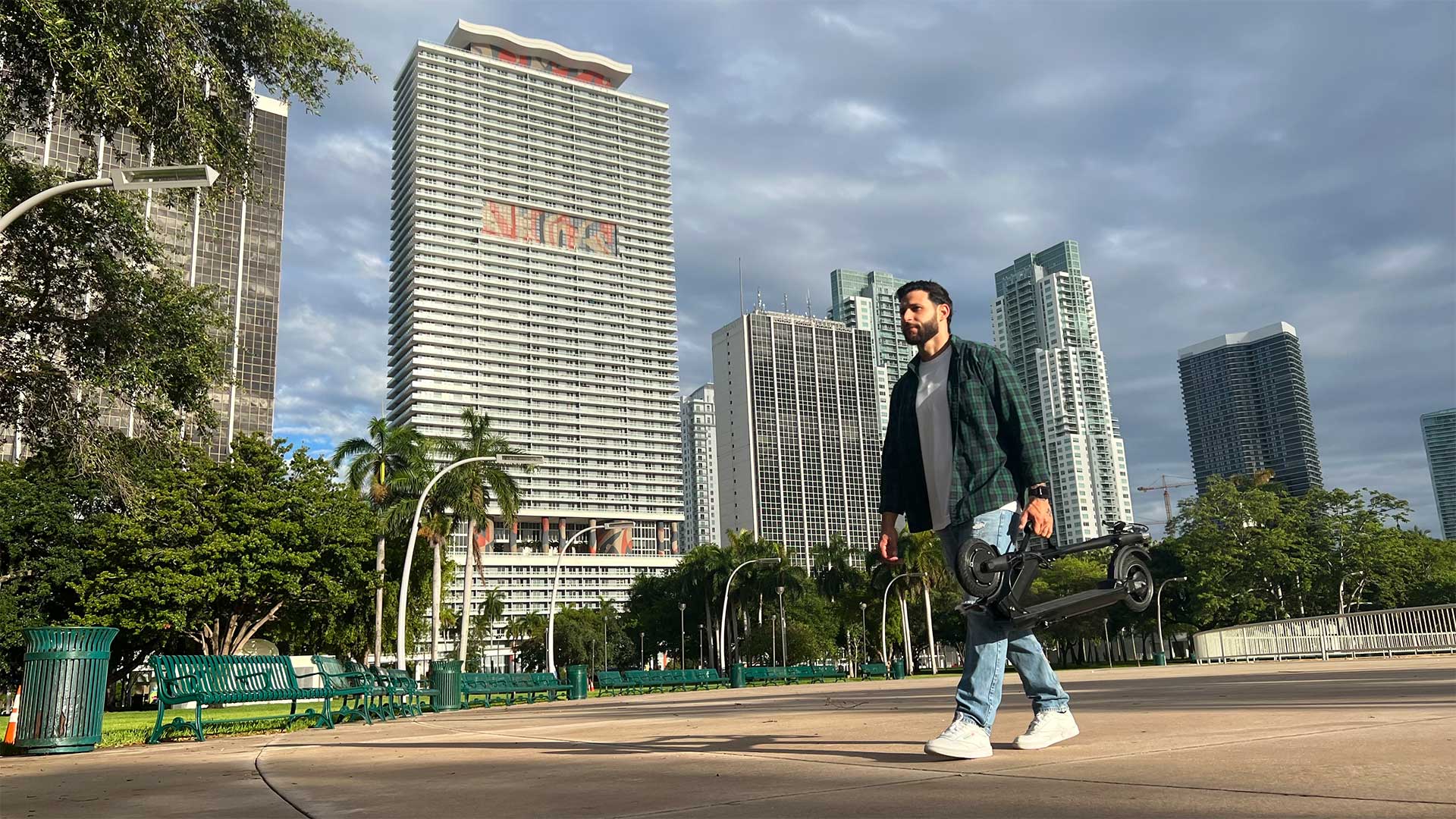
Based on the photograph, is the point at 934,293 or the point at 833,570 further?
the point at 833,570

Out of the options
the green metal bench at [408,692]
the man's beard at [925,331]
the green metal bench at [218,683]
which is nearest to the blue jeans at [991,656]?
the man's beard at [925,331]

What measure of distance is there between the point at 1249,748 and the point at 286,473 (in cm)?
3640

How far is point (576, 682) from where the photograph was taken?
91.5 ft

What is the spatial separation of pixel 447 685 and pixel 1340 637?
27711mm

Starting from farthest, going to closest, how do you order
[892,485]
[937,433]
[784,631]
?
[784,631] → [892,485] → [937,433]

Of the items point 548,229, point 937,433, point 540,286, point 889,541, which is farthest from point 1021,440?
point 548,229

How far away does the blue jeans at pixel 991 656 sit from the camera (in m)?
4.94

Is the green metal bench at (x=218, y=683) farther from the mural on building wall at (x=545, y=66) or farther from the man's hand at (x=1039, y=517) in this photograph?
the mural on building wall at (x=545, y=66)

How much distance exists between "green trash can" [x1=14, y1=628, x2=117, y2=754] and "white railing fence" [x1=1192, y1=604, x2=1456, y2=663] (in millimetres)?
31054

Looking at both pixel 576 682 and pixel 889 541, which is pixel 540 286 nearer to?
pixel 576 682

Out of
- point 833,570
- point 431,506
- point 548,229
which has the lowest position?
point 833,570

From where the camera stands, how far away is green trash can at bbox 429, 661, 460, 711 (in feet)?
63.5

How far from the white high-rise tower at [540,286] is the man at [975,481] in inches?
6053

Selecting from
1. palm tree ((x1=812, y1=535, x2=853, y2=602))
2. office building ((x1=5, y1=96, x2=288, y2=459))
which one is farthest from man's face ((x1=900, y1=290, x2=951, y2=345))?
office building ((x1=5, y1=96, x2=288, y2=459))
